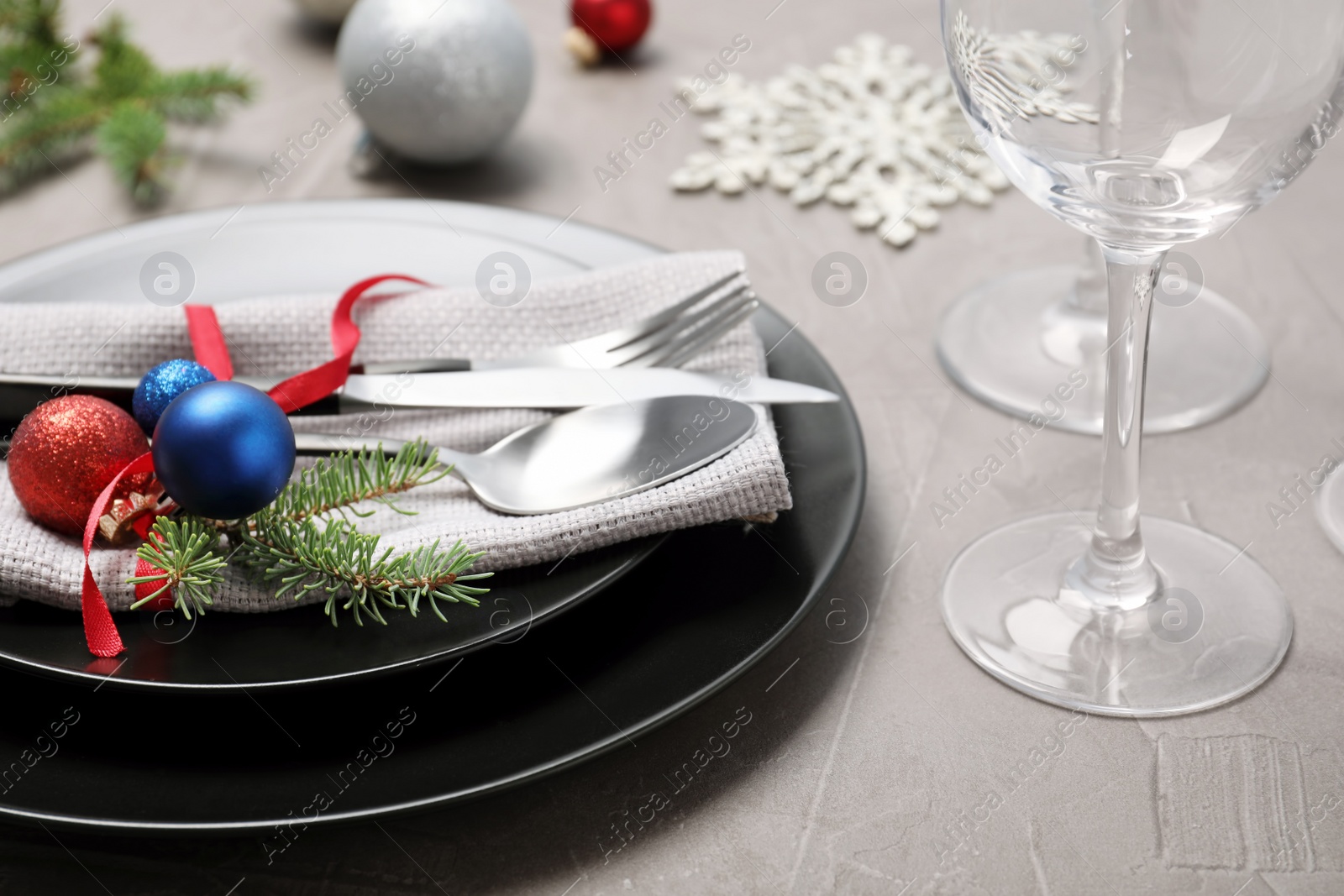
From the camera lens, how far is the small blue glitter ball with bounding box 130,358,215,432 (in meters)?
0.43

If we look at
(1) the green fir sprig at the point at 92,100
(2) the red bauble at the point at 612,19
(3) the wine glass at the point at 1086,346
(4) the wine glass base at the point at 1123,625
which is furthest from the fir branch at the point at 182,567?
(2) the red bauble at the point at 612,19

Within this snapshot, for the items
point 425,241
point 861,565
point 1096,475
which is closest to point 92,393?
point 425,241

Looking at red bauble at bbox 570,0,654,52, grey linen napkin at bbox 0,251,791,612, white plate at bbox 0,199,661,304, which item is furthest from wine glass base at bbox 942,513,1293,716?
red bauble at bbox 570,0,654,52

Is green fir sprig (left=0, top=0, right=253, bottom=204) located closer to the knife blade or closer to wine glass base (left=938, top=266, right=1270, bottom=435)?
the knife blade

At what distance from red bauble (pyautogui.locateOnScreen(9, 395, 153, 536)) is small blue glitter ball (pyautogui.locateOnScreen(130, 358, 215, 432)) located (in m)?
0.03

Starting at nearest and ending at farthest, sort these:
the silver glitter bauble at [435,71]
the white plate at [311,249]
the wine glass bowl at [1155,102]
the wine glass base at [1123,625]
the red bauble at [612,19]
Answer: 1. the wine glass bowl at [1155,102]
2. the wine glass base at [1123,625]
3. the white plate at [311,249]
4. the silver glitter bauble at [435,71]
5. the red bauble at [612,19]

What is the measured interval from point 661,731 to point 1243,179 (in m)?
0.24

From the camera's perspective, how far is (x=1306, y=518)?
19.3 inches

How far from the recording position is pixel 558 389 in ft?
1.47

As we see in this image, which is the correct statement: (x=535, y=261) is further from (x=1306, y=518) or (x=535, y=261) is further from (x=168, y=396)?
(x=1306, y=518)

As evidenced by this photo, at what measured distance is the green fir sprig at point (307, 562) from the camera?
36cm

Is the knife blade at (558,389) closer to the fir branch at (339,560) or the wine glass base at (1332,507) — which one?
the fir branch at (339,560)

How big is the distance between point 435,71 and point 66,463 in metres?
0.42

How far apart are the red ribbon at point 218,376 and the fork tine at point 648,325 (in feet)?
0.30
